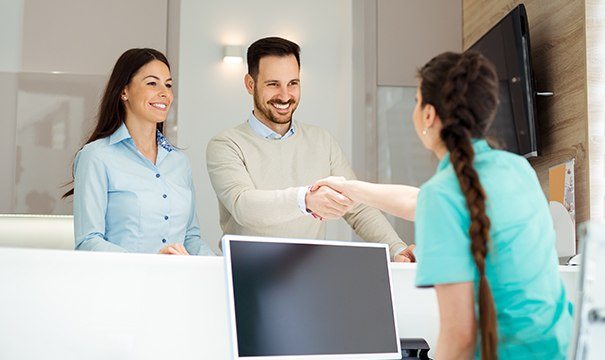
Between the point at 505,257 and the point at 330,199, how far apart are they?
4.03ft

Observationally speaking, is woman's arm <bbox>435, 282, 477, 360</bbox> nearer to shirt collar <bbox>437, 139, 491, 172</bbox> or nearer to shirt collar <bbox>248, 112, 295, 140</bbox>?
shirt collar <bbox>437, 139, 491, 172</bbox>

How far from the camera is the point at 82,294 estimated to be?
7.16 feet

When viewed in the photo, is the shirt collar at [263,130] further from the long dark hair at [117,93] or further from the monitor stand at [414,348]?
the monitor stand at [414,348]

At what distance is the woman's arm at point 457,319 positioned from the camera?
56.3 inches

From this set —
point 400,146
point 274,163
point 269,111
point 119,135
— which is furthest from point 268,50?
point 400,146

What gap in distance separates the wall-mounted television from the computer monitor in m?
1.49

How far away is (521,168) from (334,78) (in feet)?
11.3

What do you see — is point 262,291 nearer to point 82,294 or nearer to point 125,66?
point 82,294

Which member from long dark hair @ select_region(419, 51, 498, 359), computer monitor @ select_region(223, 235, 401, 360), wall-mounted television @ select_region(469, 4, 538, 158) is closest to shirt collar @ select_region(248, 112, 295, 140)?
wall-mounted television @ select_region(469, 4, 538, 158)

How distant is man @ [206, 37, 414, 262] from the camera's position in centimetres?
294

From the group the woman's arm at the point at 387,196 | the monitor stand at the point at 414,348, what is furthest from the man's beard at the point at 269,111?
the monitor stand at the point at 414,348

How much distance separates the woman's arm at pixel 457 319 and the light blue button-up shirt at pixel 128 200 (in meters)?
1.32

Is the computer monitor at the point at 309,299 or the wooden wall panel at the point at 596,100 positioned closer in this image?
the computer monitor at the point at 309,299

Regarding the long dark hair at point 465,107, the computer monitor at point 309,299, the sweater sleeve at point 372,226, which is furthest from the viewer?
the sweater sleeve at point 372,226
